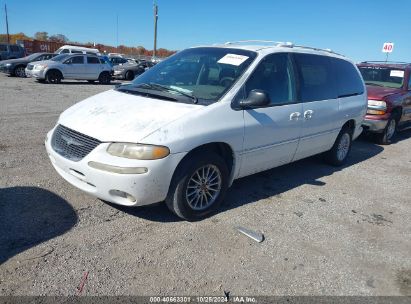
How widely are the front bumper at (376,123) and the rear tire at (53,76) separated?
15.5 metres

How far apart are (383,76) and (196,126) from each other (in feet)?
24.9

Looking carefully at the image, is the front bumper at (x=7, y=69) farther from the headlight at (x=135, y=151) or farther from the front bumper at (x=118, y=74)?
the headlight at (x=135, y=151)

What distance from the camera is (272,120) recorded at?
4.25m

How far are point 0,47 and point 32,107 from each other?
19166mm

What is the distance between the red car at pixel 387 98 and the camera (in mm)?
7980

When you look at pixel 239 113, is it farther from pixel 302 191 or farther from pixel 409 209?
pixel 409 209

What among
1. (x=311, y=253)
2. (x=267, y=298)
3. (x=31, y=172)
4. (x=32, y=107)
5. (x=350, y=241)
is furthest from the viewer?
(x=32, y=107)

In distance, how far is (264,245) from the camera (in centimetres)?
349

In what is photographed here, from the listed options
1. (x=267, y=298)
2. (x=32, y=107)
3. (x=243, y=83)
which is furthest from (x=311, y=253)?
(x=32, y=107)

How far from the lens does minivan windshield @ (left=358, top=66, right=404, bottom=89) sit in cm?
884

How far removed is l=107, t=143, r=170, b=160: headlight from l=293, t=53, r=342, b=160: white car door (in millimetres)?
2388

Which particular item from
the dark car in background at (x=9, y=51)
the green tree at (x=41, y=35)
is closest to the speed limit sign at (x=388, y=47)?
the dark car in background at (x=9, y=51)

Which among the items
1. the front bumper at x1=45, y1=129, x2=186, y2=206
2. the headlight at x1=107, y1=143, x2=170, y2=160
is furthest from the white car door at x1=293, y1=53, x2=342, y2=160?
the headlight at x1=107, y1=143, x2=170, y2=160

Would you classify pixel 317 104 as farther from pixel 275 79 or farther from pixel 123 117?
pixel 123 117
